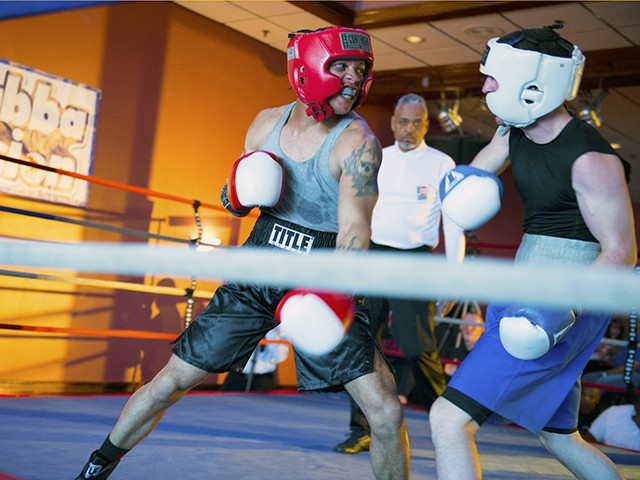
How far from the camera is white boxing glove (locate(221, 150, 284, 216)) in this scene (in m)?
1.74

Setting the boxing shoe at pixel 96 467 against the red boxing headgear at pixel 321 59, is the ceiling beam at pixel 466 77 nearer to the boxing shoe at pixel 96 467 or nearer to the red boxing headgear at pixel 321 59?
the red boxing headgear at pixel 321 59

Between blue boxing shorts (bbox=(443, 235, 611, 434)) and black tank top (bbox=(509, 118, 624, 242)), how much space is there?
0.09 feet

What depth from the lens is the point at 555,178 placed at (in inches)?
62.7

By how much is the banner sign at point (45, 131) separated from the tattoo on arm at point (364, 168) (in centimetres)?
316

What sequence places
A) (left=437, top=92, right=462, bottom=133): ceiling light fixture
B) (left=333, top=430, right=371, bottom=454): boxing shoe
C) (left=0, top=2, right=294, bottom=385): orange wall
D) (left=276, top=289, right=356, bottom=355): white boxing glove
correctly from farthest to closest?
(left=437, top=92, right=462, bottom=133): ceiling light fixture, (left=0, top=2, right=294, bottom=385): orange wall, (left=333, top=430, right=371, bottom=454): boxing shoe, (left=276, top=289, right=356, bottom=355): white boxing glove

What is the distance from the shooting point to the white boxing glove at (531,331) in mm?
1456

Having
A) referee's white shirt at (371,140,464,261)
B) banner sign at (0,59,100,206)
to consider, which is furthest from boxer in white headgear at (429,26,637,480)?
banner sign at (0,59,100,206)

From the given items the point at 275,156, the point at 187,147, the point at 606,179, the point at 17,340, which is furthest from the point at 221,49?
the point at 606,179

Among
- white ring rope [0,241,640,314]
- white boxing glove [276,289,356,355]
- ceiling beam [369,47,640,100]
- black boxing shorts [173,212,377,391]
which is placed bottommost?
black boxing shorts [173,212,377,391]

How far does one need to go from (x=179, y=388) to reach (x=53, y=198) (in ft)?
10.3

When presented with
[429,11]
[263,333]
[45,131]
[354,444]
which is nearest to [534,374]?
[263,333]

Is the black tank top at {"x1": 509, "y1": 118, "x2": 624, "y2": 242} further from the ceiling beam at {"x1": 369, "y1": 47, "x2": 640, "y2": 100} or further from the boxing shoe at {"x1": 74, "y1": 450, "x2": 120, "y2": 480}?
the ceiling beam at {"x1": 369, "y1": 47, "x2": 640, "y2": 100}

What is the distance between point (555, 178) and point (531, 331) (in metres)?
0.34

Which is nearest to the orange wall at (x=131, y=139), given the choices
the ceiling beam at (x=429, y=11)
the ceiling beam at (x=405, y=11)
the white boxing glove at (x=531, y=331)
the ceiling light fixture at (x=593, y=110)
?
the ceiling beam at (x=405, y=11)
